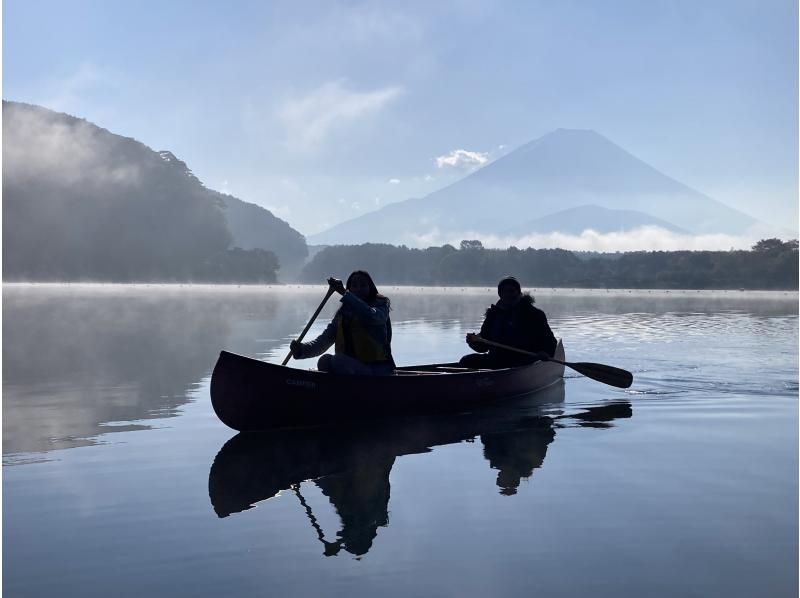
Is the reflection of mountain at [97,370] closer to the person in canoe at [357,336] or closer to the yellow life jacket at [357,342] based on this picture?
the person in canoe at [357,336]

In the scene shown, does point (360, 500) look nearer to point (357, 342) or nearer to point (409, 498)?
point (409, 498)

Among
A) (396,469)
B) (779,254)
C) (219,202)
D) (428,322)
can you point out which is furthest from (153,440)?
(219,202)

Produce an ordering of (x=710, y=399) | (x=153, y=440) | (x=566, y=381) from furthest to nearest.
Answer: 1. (x=566, y=381)
2. (x=710, y=399)
3. (x=153, y=440)

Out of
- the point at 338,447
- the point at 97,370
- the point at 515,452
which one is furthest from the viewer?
the point at 97,370

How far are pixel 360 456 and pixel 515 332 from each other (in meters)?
5.66

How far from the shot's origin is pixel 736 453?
9.45 metres

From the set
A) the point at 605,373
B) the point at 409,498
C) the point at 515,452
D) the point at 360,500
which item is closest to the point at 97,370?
the point at 605,373

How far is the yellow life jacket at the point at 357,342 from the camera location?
10.7 metres

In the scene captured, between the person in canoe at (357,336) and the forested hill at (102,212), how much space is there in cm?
17009

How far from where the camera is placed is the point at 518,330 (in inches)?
558

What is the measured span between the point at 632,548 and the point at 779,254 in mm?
175606

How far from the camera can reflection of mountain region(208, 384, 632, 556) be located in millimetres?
7102

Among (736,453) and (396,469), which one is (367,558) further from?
(736,453)

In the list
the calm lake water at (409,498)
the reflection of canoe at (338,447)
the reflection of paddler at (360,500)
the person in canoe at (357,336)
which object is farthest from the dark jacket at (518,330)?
the reflection of paddler at (360,500)
